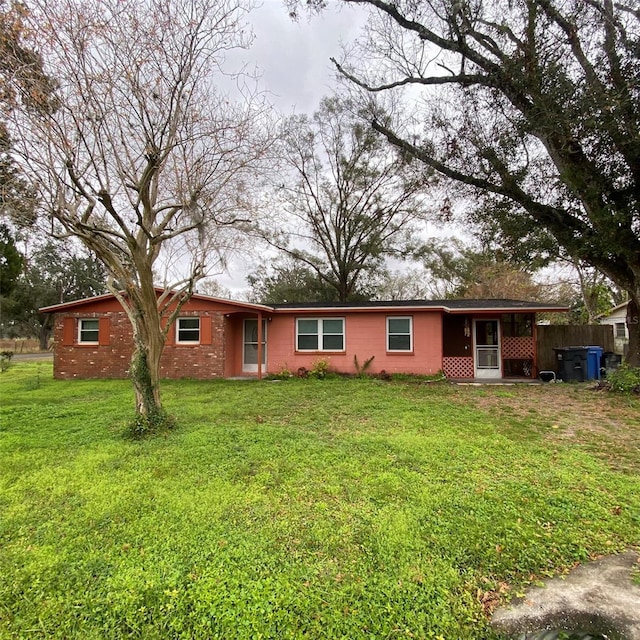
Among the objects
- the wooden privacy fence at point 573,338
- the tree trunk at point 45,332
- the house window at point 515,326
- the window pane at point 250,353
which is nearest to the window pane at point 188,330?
the window pane at point 250,353

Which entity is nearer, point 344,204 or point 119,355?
point 119,355

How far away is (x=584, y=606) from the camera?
2.16m

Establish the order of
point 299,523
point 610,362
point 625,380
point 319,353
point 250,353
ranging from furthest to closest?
point 250,353 < point 319,353 < point 610,362 < point 625,380 < point 299,523

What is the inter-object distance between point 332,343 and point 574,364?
7.73 metres

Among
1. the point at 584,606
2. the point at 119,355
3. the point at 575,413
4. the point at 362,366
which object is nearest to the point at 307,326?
the point at 362,366

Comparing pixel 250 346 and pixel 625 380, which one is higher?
pixel 250 346

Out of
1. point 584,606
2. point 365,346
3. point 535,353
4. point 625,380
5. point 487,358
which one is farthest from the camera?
point 487,358

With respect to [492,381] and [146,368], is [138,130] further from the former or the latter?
[492,381]

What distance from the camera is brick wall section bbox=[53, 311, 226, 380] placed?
41.5ft

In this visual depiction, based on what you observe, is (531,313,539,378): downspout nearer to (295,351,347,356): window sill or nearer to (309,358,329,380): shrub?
(295,351,347,356): window sill

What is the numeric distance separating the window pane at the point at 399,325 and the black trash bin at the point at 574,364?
4.93 meters

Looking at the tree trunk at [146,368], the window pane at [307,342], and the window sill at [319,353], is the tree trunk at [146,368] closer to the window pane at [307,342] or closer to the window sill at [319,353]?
the window sill at [319,353]

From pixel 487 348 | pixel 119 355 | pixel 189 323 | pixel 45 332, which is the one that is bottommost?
pixel 119 355

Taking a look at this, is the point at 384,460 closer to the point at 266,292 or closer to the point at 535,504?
the point at 535,504
